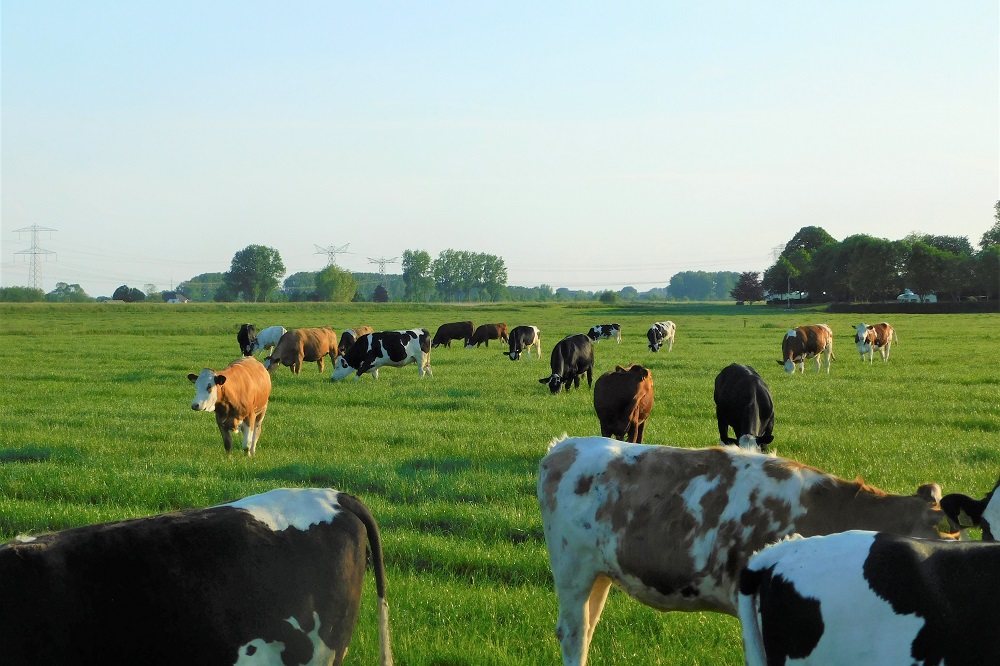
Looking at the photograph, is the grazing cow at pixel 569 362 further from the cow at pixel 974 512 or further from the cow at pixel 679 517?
the cow at pixel 974 512

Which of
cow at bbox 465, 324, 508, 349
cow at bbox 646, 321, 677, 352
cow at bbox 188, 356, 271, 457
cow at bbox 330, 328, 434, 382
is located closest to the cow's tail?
cow at bbox 188, 356, 271, 457

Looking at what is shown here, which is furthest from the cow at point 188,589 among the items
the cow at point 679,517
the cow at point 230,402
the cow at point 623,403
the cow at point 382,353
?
the cow at point 382,353

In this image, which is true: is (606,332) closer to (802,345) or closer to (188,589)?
(802,345)

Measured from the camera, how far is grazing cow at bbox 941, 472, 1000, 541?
4691mm

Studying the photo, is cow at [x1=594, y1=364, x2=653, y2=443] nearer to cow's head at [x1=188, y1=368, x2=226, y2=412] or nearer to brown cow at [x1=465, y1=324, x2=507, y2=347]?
cow's head at [x1=188, y1=368, x2=226, y2=412]

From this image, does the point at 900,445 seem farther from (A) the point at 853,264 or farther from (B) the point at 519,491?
(A) the point at 853,264

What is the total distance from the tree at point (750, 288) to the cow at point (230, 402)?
398 ft

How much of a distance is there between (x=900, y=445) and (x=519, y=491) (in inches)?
261

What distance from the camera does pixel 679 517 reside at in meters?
5.44

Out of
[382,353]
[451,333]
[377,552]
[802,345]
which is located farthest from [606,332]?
[377,552]


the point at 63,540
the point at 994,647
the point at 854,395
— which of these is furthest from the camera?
the point at 854,395

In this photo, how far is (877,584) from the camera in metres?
3.42

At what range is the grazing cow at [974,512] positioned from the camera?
4691mm

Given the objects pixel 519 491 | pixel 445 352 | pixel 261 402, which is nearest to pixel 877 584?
pixel 519 491
